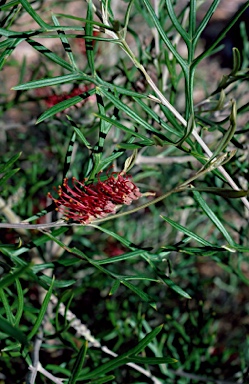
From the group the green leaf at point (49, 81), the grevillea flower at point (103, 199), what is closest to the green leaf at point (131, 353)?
the grevillea flower at point (103, 199)

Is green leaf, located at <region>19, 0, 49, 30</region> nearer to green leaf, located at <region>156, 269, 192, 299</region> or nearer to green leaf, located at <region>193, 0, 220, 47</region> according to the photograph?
green leaf, located at <region>193, 0, 220, 47</region>

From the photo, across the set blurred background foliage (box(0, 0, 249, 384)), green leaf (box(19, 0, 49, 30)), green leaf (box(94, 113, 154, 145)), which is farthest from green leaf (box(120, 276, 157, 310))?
green leaf (box(19, 0, 49, 30))

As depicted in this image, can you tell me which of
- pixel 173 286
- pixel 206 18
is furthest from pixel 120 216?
pixel 206 18

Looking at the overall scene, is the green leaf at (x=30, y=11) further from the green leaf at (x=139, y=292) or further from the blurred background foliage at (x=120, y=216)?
the green leaf at (x=139, y=292)

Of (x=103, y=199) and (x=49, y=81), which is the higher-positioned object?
(x=49, y=81)

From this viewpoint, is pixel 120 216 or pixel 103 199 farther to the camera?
pixel 120 216

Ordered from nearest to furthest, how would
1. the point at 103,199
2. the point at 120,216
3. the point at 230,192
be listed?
the point at 230,192 < the point at 103,199 < the point at 120,216

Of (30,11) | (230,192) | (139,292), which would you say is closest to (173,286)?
(139,292)

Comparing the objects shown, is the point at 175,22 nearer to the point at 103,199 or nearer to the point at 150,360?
the point at 103,199

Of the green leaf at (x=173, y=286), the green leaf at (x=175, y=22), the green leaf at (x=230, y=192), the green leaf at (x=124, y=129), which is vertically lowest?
the green leaf at (x=173, y=286)

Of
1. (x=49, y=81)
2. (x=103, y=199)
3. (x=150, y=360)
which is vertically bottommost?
(x=150, y=360)

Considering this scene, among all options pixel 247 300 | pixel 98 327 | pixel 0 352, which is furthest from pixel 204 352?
pixel 247 300

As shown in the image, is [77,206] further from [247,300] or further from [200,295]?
[247,300]

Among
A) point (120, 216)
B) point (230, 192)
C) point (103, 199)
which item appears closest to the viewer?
point (230, 192)
